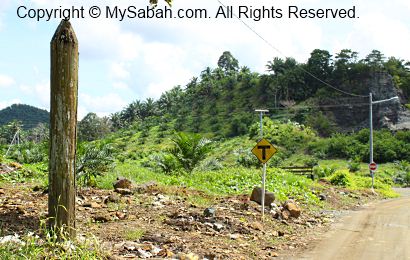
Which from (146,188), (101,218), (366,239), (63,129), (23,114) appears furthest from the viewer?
(23,114)

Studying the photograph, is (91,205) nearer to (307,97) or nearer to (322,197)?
(322,197)

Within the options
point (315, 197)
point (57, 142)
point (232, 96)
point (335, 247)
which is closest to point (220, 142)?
point (232, 96)

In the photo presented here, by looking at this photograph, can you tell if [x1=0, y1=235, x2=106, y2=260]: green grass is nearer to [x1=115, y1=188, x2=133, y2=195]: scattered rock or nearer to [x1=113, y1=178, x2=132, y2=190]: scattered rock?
[x1=115, y1=188, x2=133, y2=195]: scattered rock

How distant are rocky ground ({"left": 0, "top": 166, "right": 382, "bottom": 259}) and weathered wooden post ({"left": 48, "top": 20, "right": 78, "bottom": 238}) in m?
0.35

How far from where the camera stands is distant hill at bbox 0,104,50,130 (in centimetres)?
15950

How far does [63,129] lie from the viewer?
5941 mm

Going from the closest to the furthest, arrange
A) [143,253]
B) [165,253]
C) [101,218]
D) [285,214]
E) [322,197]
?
[143,253] → [165,253] → [101,218] → [285,214] → [322,197]

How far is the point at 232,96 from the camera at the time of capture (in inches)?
3489

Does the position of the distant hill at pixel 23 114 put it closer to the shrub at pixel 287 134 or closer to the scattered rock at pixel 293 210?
the shrub at pixel 287 134

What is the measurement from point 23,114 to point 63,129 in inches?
6739

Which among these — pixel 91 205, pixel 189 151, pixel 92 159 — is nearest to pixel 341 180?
pixel 189 151

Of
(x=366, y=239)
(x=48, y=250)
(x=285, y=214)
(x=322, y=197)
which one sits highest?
(x=48, y=250)

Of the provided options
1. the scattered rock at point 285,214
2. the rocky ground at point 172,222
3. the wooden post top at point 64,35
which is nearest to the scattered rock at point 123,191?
the rocky ground at point 172,222

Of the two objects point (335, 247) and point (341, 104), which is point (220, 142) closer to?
point (341, 104)
